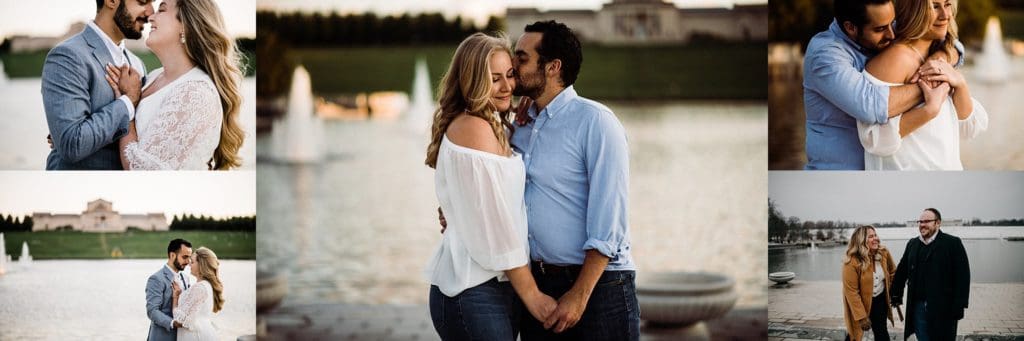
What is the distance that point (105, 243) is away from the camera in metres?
5.63

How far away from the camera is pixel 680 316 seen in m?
5.88

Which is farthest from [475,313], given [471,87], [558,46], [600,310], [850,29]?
[850,29]

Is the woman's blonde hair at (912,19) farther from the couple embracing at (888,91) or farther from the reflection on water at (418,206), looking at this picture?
the reflection on water at (418,206)

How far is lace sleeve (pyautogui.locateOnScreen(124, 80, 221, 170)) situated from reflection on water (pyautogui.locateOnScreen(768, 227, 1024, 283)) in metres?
2.72

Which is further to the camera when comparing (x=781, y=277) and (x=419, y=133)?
(x=419, y=133)

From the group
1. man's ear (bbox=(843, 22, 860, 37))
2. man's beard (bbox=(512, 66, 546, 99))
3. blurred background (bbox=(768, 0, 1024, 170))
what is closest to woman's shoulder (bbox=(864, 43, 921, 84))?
man's ear (bbox=(843, 22, 860, 37))

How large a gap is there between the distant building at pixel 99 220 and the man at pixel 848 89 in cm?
295

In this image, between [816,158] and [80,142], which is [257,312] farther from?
[816,158]

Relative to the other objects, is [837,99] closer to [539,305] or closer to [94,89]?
[539,305]

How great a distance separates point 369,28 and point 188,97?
3.45ft

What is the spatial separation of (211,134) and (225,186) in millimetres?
261

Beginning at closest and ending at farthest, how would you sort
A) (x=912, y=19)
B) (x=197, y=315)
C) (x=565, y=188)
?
(x=565, y=188)
(x=912, y=19)
(x=197, y=315)

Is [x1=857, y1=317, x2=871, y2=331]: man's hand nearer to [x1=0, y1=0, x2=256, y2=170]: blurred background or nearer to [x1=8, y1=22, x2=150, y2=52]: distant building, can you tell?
[x1=0, y1=0, x2=256, y2=170]: blurred background

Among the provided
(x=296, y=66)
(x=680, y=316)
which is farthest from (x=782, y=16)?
(x=296, y=66)
